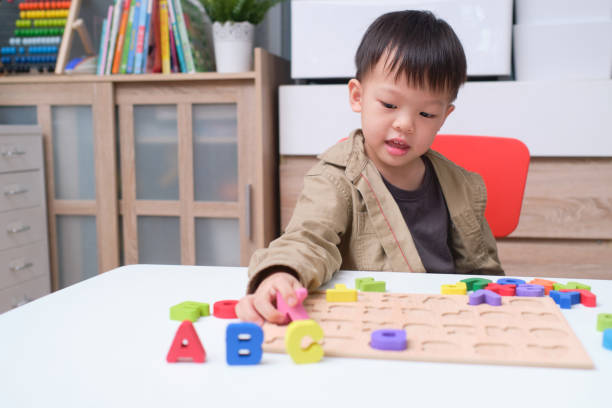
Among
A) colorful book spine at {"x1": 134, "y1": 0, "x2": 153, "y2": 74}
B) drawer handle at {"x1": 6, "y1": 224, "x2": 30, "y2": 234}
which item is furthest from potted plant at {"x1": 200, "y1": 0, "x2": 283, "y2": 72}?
drawer handle at {"x1": 6, "y1": 224, "x2": 30, "y2": 234}

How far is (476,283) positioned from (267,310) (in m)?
0.25

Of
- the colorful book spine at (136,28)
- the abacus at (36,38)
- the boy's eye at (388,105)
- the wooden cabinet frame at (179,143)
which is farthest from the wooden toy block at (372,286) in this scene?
the abacus at (36,38)

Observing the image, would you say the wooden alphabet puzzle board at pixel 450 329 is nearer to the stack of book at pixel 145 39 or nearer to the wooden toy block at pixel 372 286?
the wooden toy block at pixel 372 286

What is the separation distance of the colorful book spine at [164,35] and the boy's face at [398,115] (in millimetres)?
1168

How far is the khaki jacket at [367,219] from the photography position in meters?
0.77

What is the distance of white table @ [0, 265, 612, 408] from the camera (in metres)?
0.34

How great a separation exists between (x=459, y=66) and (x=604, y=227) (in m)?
1.02

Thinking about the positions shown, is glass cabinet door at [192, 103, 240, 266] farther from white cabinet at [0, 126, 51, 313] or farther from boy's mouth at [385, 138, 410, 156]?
boy's mouth at [385, 138, 410, 156]

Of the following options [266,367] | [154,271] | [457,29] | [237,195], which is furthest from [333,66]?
[266,367]

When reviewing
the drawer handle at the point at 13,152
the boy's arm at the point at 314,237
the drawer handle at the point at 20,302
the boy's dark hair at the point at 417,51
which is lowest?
the drawer handle at the point at 20,302

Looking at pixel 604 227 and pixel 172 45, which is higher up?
pixel 172 45

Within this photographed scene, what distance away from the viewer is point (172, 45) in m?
1.89

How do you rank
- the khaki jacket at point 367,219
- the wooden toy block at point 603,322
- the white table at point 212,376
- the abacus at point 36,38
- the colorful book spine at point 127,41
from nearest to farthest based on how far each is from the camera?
the white table at point 212,376
the wooden toy block at point 603,322
the khaki jacket at point 367,219
the colorful book spine at point 127,41
the abacus at point 36,38

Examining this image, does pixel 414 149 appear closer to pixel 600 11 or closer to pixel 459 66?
pixel 459 66
